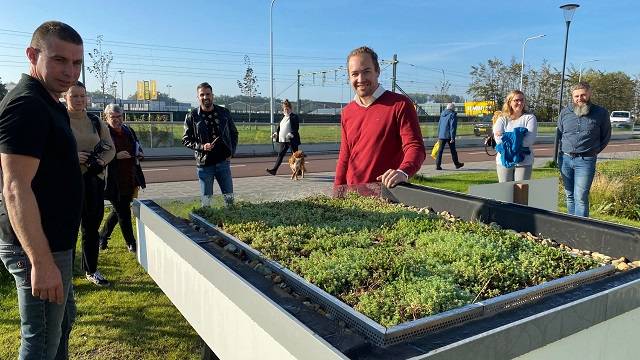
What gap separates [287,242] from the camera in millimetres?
2588

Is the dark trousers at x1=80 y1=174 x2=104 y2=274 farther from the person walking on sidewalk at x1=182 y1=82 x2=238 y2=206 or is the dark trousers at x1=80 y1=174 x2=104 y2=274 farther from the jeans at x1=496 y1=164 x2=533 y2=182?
the jeans at x1=496 y1=164 x2=533 y2=182

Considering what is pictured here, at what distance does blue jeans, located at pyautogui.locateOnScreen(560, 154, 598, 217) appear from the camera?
5840 mm

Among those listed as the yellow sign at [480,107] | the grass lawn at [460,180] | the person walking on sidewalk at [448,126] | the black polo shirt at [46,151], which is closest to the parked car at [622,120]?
the yellow sign at [480,107]

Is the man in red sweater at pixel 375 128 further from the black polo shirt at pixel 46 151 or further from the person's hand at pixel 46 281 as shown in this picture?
the person's hand at pixel 46 281

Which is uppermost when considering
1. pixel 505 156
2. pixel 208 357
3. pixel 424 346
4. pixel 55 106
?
pixel 55 106

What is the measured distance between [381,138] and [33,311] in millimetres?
2401

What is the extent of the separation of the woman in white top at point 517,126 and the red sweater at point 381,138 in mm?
2858

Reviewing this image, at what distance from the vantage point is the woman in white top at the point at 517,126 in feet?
18.5

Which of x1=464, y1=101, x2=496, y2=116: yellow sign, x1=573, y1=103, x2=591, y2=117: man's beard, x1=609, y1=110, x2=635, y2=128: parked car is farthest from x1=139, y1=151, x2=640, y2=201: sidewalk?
x1=609, y1=110, x2=635, y2=128: parked car

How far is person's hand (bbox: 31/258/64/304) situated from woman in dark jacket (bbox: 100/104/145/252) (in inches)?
125

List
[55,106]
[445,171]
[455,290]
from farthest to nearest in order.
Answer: [445,171] → [55,106] → [455,290]

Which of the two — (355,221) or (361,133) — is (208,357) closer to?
(355,221)

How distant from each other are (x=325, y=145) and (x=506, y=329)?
71.2ft

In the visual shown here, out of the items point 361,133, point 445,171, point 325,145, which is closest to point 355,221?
point 361,133
